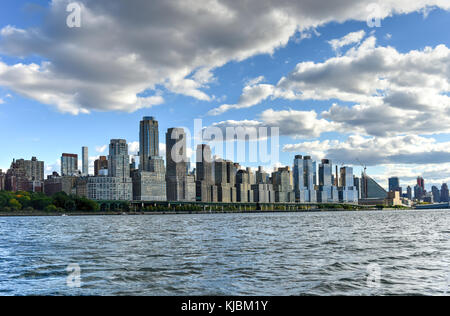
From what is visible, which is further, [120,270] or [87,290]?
[120,270]

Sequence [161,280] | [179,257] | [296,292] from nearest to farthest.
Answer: [296,292] → [161,280] → [179,257]

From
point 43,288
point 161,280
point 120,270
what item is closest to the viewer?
point 43,288
